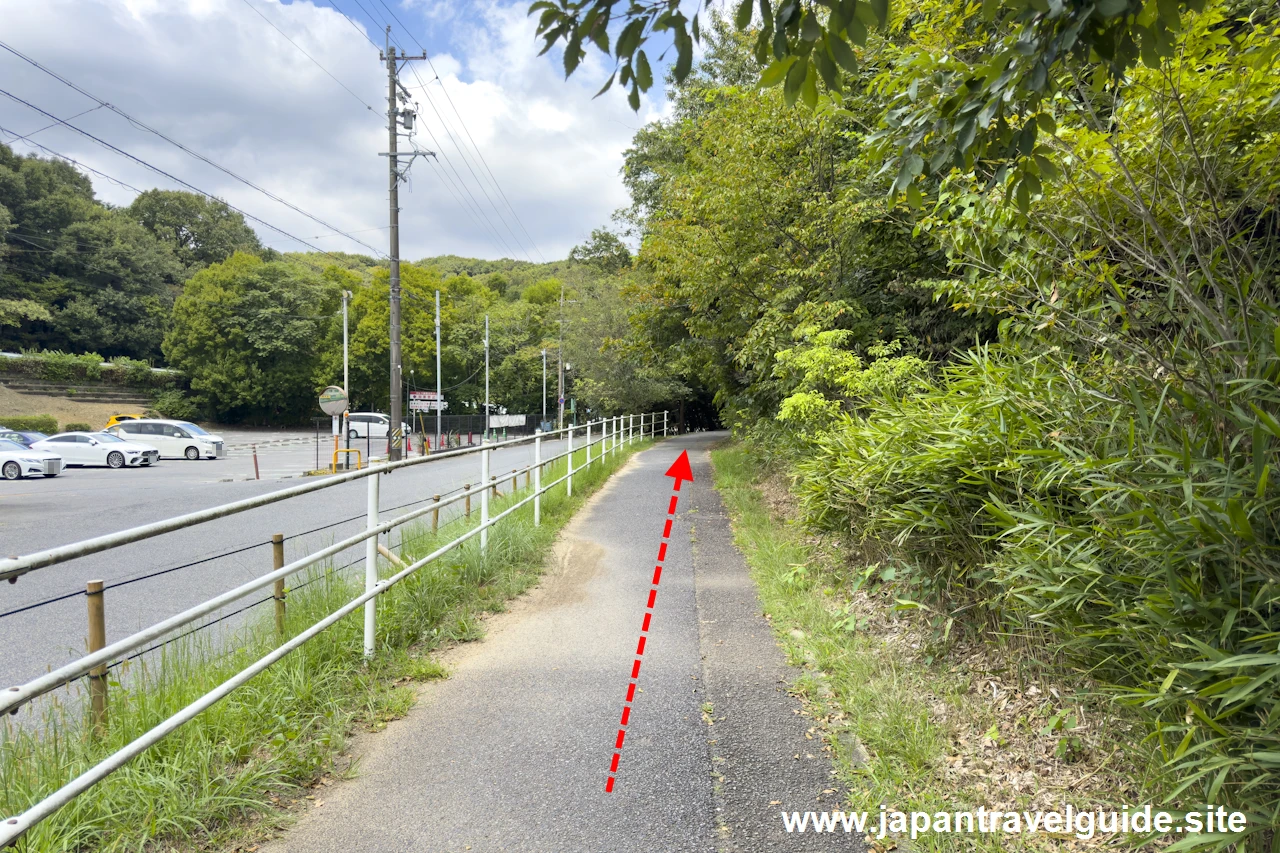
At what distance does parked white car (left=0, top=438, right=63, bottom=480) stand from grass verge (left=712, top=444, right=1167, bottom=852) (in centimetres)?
2461

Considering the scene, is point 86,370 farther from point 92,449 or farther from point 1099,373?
point 1099,373

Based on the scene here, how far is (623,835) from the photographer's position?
8.63 feet

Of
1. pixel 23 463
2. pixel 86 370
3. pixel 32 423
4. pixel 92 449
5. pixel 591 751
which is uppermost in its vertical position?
pixel 86 370

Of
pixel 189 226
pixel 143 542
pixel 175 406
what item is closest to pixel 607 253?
A: pixel 143 542

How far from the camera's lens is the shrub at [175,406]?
164 ft

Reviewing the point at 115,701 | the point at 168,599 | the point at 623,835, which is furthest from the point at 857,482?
the point at 168,599

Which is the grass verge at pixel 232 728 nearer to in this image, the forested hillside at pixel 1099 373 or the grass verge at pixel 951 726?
the grass verge at pixel 951 726

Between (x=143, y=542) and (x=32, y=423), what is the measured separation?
36620 millimetres

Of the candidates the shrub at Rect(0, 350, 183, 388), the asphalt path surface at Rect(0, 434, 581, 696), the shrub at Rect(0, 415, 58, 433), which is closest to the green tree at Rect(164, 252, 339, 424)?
the shrub at Rect(0, 350, 183, 388)

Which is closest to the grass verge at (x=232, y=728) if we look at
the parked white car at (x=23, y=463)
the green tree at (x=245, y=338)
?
the parked white car at (x=23, y=463)

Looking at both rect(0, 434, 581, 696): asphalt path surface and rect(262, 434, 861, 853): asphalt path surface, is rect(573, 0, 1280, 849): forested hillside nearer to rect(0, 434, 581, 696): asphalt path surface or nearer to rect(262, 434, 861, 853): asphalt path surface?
rect(262, 434, 861, 853): asphalt path surface

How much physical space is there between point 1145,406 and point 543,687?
333 centimetres

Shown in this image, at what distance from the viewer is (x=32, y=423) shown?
3728 cm

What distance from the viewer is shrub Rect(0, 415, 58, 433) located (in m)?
36.6
